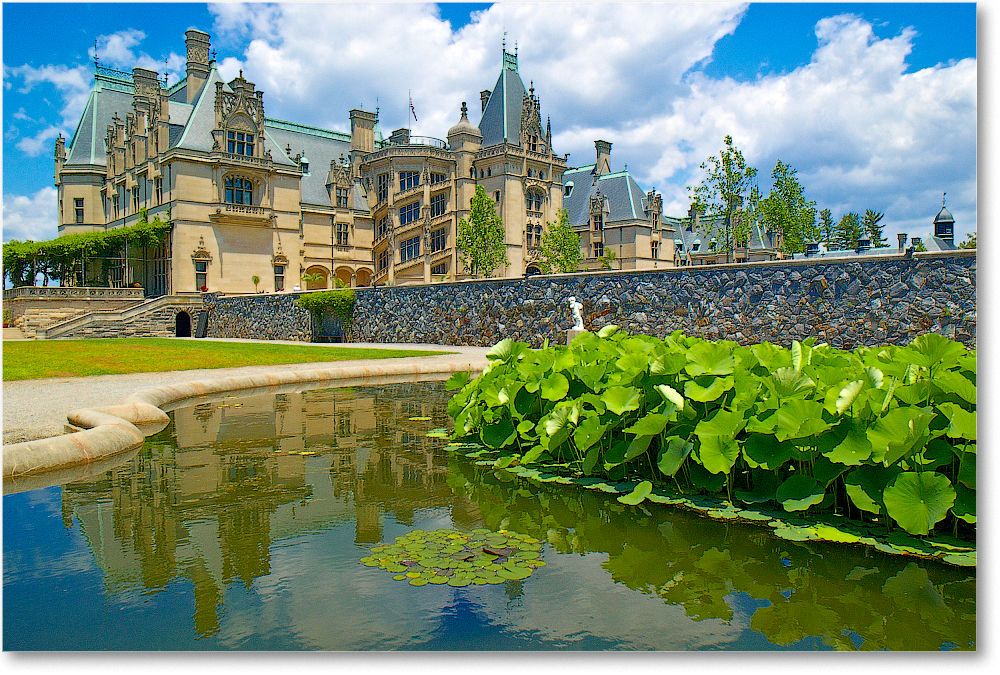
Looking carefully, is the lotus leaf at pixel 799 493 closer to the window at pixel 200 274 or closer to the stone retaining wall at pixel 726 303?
the stone retaining wall at pixel 726 303

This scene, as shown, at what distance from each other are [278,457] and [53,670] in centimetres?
376

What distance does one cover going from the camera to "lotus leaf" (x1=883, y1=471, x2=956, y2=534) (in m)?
3.66

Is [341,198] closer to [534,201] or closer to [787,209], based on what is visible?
Answer: [534,201]

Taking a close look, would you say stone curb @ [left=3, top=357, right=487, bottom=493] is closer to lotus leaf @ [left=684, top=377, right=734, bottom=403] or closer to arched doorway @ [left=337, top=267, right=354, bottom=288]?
lotus leaf @ [left=684, top=377, right=734, bottom=403]

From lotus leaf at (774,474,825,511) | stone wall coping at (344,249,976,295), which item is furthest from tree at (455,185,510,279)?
lotus leaf at (774,474,825,511)

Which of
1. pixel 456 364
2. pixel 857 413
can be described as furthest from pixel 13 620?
pixel 456 364

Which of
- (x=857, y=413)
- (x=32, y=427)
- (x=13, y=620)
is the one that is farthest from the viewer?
(x=32, y=427)

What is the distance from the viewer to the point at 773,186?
3938 cm

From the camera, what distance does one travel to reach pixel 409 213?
53.5 metres

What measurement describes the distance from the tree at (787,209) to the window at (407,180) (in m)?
26.2

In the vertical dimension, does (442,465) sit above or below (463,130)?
below

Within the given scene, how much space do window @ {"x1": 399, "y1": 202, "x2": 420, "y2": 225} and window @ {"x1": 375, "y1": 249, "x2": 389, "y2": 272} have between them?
276 centimetres

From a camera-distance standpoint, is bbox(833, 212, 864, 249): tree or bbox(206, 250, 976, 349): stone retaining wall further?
bbox(833, 212, 864, 249): tree

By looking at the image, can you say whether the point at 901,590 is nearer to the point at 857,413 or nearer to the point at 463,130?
the point at 857,413
